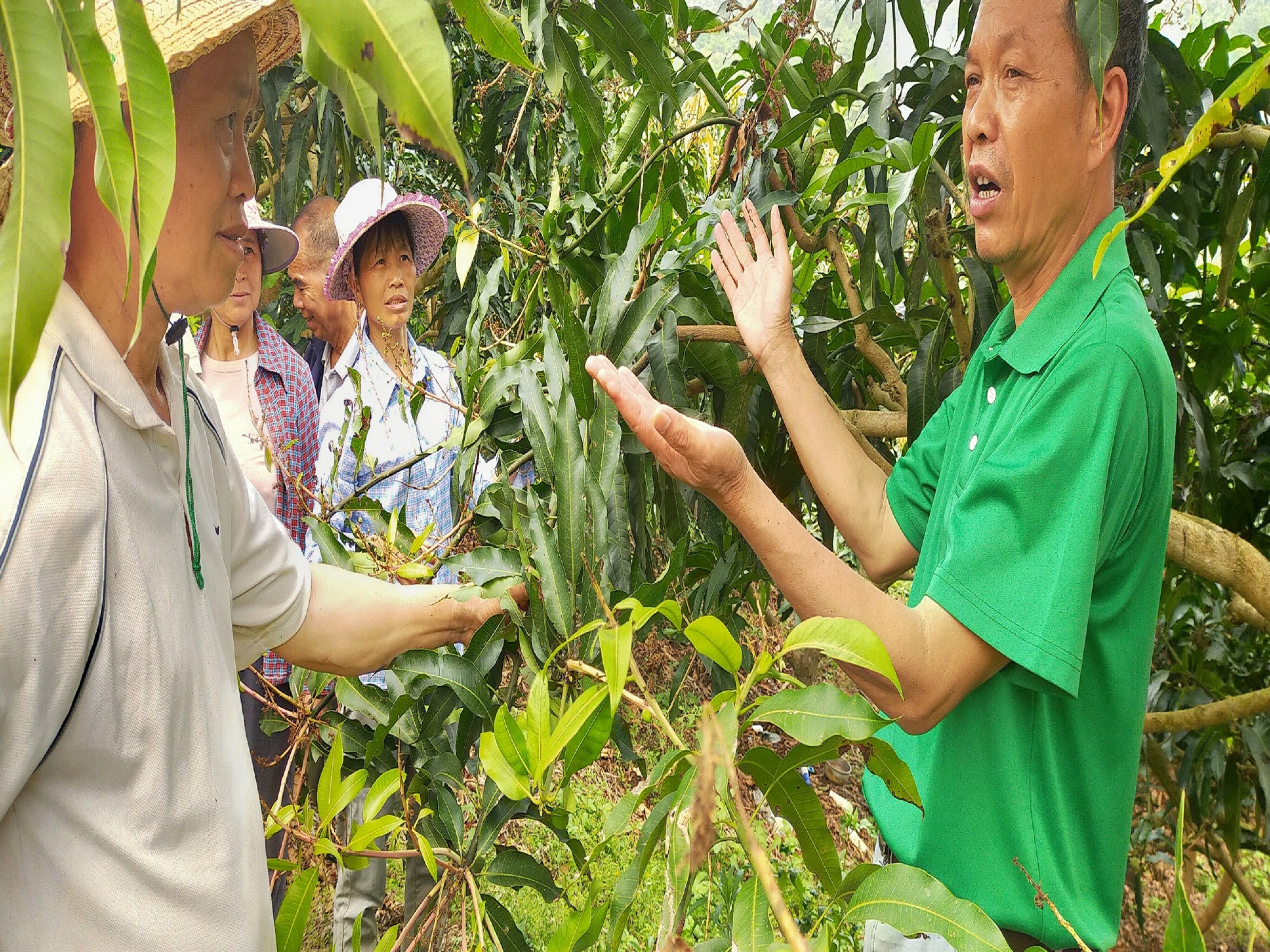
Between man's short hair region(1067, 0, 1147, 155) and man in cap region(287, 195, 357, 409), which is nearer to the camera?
man's short hair region(1067, 0, 1147, 155)

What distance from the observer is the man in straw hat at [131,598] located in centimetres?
65

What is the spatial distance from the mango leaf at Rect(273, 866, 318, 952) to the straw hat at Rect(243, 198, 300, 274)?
49.3 inches

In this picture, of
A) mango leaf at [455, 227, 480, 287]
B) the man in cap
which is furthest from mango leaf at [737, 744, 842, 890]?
the man in cap

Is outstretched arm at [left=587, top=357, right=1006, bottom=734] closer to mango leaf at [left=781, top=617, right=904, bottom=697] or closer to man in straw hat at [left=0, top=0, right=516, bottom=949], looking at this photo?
mango leaf at [left=781, top=617, right=904, bottom=697]

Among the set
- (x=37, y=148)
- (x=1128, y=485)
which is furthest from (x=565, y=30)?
(x=37, y=148)

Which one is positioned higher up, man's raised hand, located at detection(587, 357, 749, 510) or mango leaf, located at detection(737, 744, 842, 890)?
man's raised hand, located at detection(587, 357, 749, 510)

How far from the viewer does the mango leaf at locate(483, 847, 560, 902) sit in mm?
896

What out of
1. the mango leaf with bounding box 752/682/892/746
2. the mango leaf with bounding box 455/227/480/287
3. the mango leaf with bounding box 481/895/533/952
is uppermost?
the mango leaf with bounding box 455/227/480/287

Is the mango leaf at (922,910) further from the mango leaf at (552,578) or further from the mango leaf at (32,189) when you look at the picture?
the mango leaf at (32,189)

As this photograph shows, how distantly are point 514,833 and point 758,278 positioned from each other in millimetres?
1876

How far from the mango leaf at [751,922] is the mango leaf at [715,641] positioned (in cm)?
12

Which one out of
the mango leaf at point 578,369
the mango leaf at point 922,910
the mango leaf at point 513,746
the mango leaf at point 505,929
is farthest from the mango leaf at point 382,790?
the mango leaf at point 922,910

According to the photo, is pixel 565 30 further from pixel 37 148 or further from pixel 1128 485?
pixel 37 148

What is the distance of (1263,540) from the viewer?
1.79 metres
